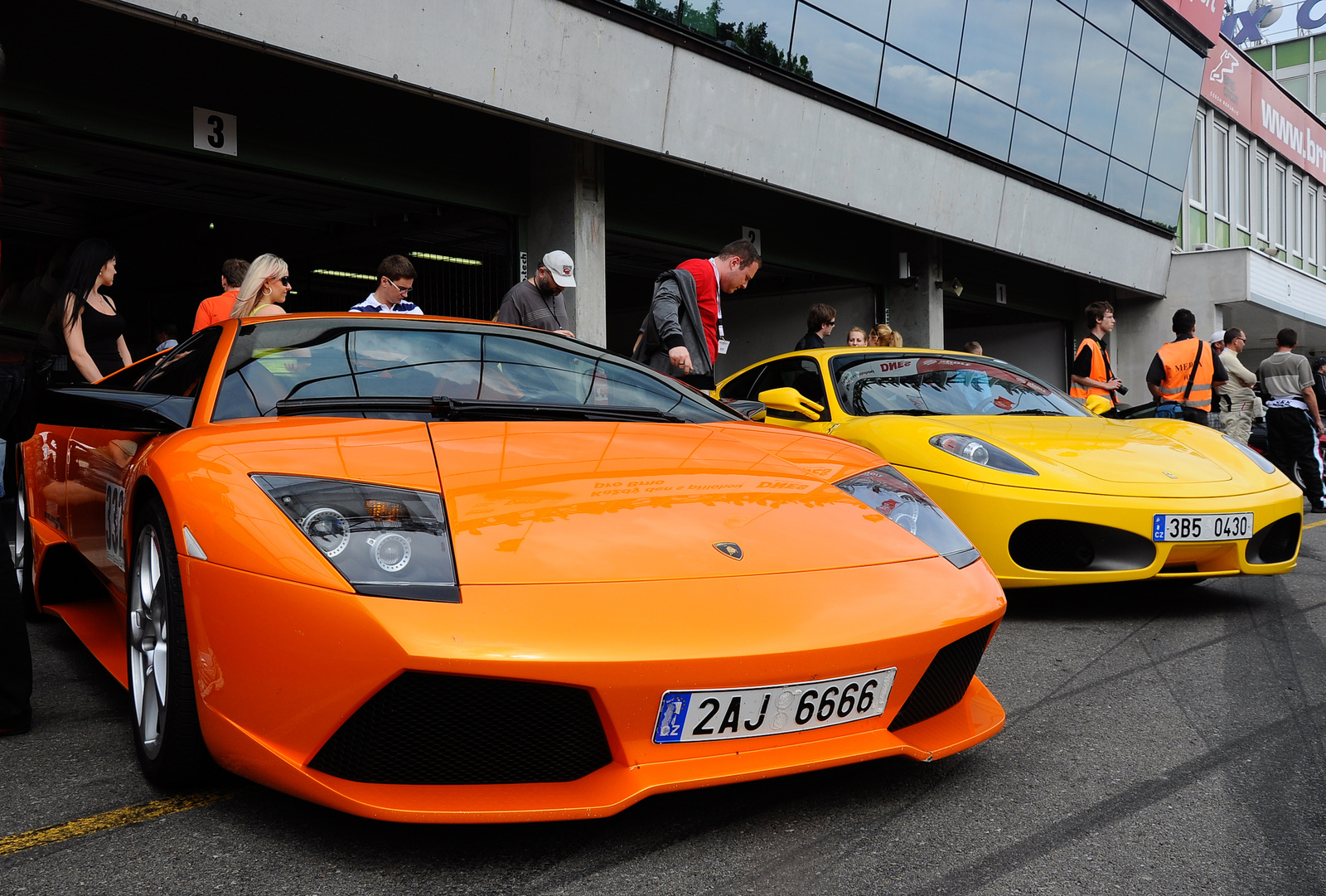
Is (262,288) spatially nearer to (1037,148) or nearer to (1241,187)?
(1037,148)

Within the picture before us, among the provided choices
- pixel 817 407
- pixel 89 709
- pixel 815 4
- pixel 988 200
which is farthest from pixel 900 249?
pixel 89 709

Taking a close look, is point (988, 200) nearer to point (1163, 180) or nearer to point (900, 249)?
point (900, 249)

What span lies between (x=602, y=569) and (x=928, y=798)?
0.82 meters

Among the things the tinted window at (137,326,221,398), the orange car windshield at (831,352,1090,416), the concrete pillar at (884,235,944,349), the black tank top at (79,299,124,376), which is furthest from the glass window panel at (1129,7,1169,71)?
the tinted window at (137,326,221,398)

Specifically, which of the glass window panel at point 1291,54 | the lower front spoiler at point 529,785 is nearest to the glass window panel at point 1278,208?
the glass window panel at point 1291,54

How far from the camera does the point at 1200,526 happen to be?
3.80 meters

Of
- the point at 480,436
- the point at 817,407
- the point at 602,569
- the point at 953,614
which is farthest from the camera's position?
the point at 817,407

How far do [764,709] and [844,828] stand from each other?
0.32 meters

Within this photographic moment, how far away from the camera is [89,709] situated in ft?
8.99

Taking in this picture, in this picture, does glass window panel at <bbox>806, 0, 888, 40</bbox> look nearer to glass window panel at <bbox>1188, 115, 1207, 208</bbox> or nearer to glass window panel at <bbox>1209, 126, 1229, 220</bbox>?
glass window panel at <bbox>1188, 115, 1207, 208</bbox>

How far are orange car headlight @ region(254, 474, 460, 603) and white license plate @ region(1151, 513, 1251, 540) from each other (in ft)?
9.38

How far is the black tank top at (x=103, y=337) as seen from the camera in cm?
515

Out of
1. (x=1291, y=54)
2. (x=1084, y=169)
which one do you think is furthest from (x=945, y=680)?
(x=1291, y=54)

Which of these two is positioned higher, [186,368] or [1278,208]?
[1278,208]
